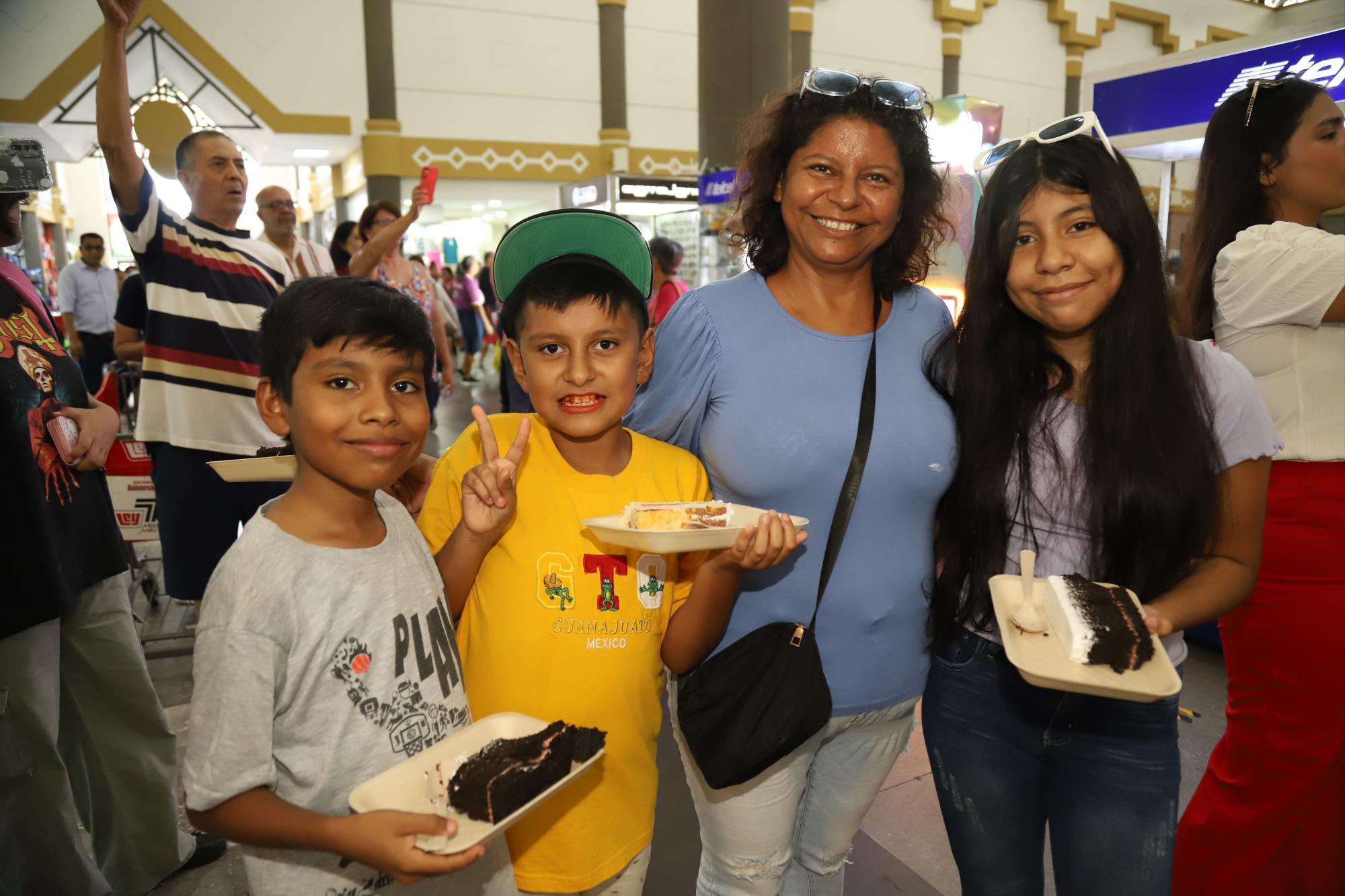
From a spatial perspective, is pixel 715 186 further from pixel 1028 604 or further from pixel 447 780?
pixel 447 780

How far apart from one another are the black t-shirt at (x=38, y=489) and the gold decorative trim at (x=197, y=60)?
45.7 feet

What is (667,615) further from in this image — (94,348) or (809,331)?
(94,348)

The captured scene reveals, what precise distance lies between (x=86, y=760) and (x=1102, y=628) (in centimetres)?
284

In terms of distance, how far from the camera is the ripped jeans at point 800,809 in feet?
5.69

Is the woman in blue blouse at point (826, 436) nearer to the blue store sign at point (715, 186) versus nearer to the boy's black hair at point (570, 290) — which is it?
the boy's black hair at point (570, 290)

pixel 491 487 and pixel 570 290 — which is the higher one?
pixel 570 290

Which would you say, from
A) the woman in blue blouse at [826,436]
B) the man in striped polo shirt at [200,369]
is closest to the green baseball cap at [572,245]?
the woman in blue blouse at [826,436]

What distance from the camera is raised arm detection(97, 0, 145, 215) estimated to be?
2279mm

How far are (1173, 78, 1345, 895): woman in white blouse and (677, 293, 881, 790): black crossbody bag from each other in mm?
1342

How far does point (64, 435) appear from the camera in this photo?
2203 millimetres

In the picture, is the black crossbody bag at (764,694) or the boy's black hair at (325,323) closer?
the boy's black hair at (325,323)

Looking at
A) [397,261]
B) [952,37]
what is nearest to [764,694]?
[397,261]

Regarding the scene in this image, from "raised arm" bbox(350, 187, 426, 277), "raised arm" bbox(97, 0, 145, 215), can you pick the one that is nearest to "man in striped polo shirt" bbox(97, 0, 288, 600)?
"raised arm" bbox(97, 0, 145, 215)

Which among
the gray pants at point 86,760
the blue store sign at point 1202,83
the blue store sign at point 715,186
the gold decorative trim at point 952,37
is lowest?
the gray pants at point 86,760
